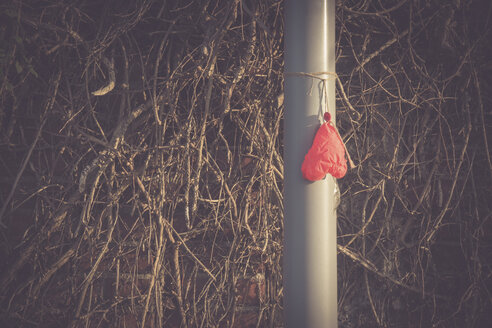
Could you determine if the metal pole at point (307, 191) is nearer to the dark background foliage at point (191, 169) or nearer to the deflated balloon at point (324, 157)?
the deflated balloon at point (324, 157)

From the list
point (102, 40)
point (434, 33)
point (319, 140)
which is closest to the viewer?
point (319, 140)

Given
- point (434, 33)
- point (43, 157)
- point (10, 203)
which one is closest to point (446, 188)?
point (434, 33)

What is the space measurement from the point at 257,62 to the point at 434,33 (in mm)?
901

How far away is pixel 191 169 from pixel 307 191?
0.75m

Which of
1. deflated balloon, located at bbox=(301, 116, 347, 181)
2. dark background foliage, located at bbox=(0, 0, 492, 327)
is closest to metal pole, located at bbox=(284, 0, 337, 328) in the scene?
deflated balloon, located at bbox=(301, 116, 347, 181)

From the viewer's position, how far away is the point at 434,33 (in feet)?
6.14

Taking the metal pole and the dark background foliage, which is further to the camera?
the dark background foliage

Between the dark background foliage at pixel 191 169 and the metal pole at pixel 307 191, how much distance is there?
22.7 inches

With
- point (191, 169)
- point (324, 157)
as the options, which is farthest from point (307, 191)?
point (191, 169)

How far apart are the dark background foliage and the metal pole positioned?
576 millimetres

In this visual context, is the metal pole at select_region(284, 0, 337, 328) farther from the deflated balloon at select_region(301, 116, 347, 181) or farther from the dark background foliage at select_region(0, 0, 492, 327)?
the dark background foliage at select_region(0, 0, 492, 327)

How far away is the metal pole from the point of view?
1.08 m

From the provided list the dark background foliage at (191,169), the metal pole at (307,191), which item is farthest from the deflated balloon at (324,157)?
the dark background foliage at (191,169)

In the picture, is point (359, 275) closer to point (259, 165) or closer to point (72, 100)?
point (259, 165)
